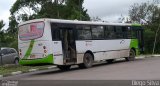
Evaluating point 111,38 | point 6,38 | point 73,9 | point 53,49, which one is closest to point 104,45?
point 111,38

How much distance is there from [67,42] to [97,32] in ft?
12.2

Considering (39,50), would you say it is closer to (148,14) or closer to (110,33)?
(110,33)

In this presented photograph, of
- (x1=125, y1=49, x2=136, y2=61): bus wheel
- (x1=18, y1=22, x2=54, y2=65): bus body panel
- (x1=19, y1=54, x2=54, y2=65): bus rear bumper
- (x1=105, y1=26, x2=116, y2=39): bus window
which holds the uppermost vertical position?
(x1=105, y1=26, x2=116, y2=39): bus window

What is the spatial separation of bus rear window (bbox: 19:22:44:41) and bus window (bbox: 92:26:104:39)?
5043 millimetres

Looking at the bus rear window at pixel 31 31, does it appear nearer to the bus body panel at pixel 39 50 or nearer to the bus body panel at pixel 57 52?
the bus body panel at pixel 39 50

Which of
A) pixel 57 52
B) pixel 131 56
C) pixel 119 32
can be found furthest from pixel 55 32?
pixel 131 56

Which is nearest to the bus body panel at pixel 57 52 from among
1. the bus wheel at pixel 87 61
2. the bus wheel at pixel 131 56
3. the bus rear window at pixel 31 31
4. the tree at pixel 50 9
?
the bus rear window at pixel 31 31

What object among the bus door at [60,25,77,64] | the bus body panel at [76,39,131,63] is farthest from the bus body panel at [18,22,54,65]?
the bus body panel at [76,39,131,63]

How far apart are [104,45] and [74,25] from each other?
12.1ft

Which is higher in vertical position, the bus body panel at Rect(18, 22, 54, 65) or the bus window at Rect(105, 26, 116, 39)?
the bus window at Rect(105, 26, 116, 39)

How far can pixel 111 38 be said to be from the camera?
1177 inches

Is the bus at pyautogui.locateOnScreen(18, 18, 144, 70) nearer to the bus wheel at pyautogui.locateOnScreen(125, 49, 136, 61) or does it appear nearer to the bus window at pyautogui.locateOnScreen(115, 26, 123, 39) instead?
the bus window at pyautogui.locateOnScreen(115, 26, 123, 39)

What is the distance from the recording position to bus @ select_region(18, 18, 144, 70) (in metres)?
23.6

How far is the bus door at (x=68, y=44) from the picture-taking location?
2486 centimetres
